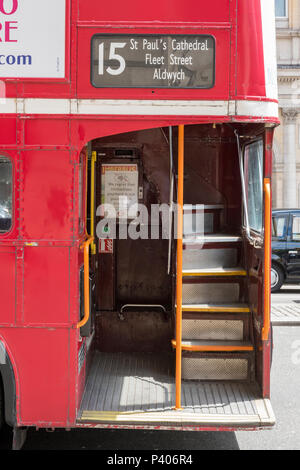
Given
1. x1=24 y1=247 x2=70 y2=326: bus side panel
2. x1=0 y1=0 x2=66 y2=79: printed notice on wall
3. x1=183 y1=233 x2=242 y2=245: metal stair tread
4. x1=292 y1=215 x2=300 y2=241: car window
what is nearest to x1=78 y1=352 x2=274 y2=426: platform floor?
x1=24 y1=247 x2=70 y2=326: bus side panel

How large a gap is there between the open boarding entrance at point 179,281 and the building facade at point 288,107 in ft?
65.2

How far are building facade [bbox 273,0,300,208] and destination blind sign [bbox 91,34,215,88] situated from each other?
70.9 feet

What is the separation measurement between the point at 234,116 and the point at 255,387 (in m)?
2.24

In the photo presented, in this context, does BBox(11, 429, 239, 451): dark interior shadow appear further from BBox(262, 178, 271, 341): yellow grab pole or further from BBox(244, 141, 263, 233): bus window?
BBox(244, 141, 263, 233): bus window

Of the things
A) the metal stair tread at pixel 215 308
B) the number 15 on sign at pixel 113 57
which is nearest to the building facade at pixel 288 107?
the metal stair tread at pixel 215 308

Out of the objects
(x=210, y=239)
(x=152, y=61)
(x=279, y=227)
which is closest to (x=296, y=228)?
(x=279, y=227)

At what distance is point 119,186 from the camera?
5703 mm

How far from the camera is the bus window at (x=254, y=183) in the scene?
4.70 m

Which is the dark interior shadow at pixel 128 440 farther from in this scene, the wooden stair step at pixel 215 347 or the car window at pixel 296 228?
the car window at pixel 296 228

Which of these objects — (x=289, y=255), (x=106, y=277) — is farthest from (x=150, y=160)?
(x=289, y=255)

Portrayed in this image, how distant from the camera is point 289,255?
12.7 m

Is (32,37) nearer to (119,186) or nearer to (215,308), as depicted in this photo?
(119,186)

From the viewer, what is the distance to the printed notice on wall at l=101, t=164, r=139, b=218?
566cm
